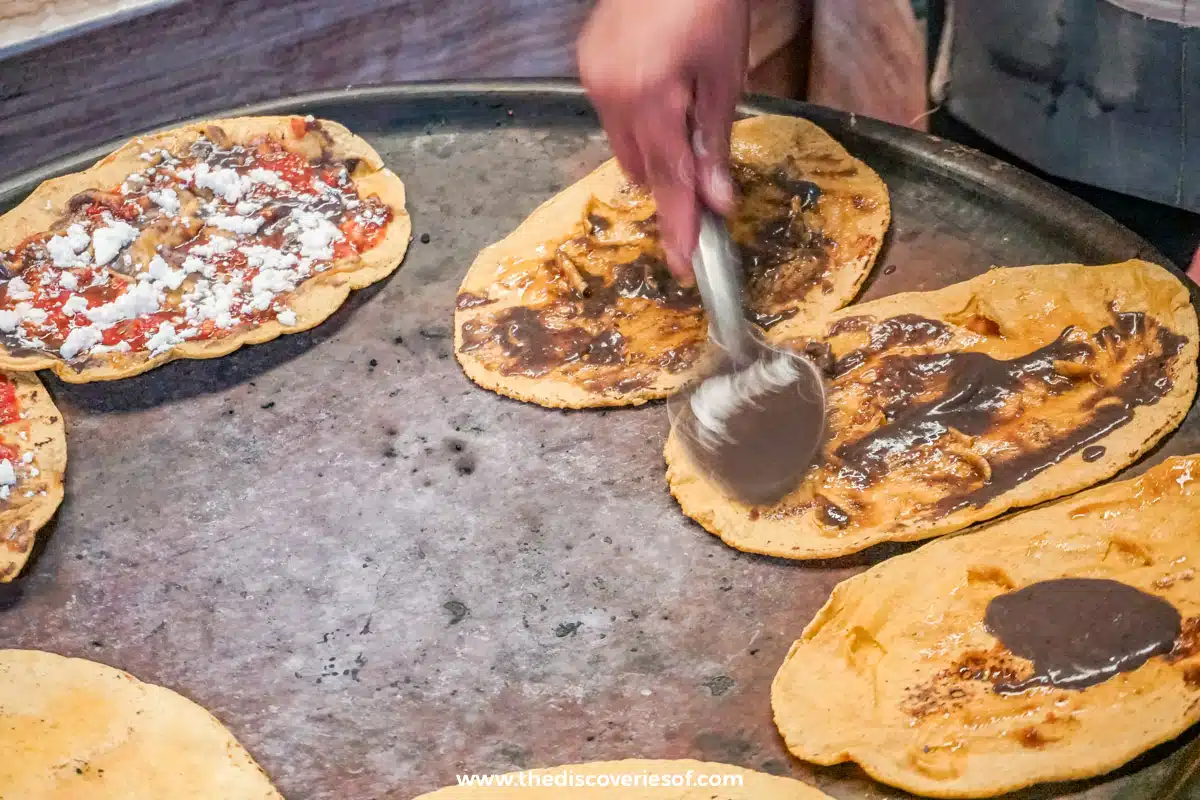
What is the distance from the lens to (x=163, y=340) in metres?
2.32

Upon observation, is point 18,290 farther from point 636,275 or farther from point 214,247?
point 636,275

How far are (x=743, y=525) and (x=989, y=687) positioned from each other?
49 centimetres

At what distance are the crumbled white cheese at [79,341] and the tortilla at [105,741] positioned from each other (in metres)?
0.79

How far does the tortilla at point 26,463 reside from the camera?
1970mm

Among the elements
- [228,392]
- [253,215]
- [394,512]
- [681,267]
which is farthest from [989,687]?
[253,215]

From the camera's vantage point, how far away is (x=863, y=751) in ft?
4.88

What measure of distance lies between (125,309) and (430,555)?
1056 mm

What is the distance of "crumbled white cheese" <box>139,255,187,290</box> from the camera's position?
245 centimetres

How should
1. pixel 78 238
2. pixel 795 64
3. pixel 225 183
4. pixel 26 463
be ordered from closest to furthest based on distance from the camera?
1. pixel 26 463
2. pixel 78 238
3. pixel 225 183
4. pixel 795 64

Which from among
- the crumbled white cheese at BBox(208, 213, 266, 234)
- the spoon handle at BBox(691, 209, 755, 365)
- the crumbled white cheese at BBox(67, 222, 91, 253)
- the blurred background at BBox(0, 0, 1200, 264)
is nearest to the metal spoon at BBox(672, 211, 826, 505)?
the spoon handle at BBox(691, 209, 755, 365)

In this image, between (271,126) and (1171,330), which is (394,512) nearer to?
(271,126)

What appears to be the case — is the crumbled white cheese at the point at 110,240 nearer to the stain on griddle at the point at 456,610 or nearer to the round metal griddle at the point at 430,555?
the round metal griddle at the point at 430,555

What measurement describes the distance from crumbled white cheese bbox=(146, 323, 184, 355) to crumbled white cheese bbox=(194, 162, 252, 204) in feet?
1.55

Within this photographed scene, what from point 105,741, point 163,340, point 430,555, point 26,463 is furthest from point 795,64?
point 105,741
